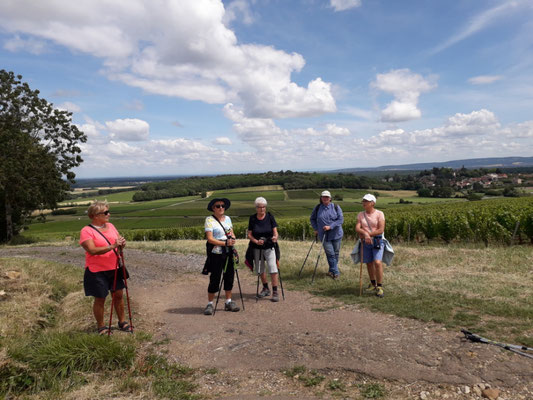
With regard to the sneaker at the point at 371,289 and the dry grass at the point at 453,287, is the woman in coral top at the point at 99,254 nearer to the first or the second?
the dry grass at the point at 453,287

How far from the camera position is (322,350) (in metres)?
4.56

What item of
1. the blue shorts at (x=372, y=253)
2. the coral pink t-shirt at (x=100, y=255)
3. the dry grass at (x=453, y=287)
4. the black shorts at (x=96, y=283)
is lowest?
the dry grass at (x=453, y=287)

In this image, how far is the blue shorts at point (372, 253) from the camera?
6948mm

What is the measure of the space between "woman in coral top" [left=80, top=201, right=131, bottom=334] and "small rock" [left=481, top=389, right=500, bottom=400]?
16.4 feet

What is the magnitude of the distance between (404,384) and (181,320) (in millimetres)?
4038

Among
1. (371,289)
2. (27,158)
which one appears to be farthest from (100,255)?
(27,158)

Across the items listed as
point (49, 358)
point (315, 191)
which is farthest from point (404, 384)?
point (315, 191)

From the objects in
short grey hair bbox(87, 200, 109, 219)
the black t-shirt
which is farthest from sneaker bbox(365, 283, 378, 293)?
short grey hair bbox(87, 200, 109, 219)

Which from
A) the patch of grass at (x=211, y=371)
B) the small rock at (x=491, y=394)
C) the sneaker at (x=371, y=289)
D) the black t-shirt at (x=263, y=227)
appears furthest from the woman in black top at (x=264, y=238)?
the small rock at (x=491, y=394)

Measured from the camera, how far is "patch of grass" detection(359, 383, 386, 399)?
3.56m

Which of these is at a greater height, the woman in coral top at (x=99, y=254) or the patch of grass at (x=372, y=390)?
the woman in coral top at (x=99, y=254)

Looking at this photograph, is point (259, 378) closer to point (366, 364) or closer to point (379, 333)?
point (366, 364)

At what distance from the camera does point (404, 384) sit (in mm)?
3723

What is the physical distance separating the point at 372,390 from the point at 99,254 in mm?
4209
